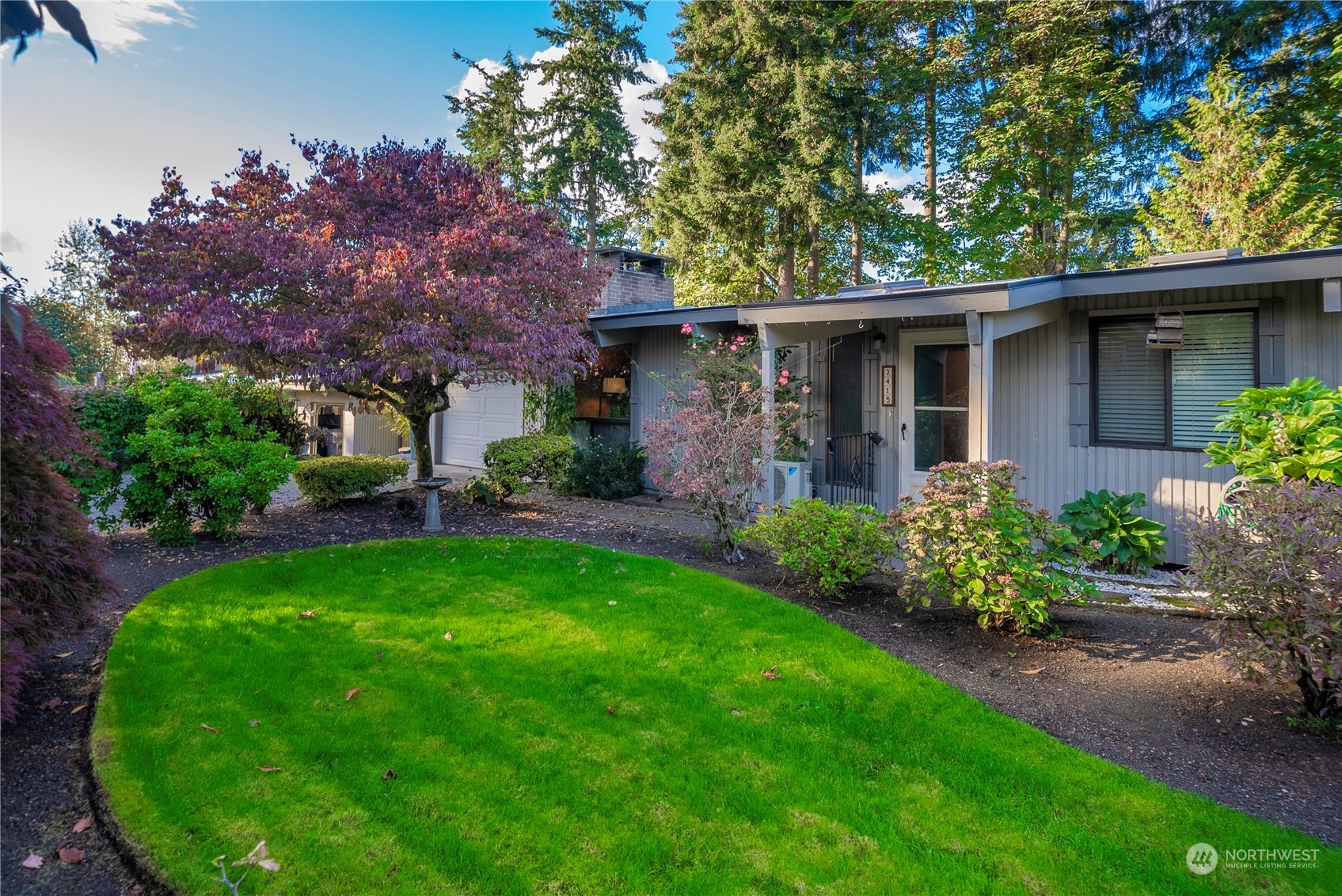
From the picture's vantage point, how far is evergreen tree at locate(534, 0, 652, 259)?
22.2 metres

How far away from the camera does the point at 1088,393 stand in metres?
7.00

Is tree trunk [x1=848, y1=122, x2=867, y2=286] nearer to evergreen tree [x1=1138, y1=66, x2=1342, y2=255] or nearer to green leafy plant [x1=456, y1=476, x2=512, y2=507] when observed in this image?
evergreen tree [x1=1138, y1=66, x2=1342, y2=255]

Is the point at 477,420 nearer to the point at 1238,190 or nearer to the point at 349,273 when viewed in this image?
the point at 349,273

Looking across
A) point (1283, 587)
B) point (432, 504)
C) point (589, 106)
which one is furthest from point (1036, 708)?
point (589, 106)

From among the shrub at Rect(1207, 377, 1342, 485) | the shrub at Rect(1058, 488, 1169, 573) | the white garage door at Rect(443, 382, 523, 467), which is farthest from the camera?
the white garage door at Rect(443, 382, 523, 467)

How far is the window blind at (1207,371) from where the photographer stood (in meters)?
6.31

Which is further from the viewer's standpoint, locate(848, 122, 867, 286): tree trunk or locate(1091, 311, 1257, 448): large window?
locate(848, 122, 867, 286): tree trunk

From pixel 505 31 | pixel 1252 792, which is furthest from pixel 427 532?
pixel 505 31

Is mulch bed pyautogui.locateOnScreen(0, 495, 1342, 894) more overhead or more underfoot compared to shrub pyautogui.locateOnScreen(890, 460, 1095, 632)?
more underfoot

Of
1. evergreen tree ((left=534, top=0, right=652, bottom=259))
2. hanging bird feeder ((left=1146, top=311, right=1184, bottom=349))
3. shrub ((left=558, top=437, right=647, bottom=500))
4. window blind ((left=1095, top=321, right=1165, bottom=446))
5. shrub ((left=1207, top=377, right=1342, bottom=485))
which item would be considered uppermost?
evergreen tree ((left=534, top=0, right=652, bottom=259))

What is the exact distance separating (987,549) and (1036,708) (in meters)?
1.06

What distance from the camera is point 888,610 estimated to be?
215 inches

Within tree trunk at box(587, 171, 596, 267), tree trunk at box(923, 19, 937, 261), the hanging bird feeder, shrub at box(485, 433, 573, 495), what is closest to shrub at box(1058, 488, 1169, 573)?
the hanging bird feeder

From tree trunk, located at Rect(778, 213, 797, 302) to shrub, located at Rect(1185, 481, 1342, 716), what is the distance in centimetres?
1531
